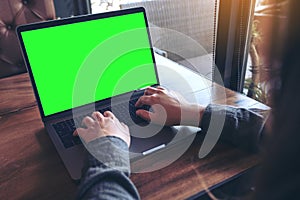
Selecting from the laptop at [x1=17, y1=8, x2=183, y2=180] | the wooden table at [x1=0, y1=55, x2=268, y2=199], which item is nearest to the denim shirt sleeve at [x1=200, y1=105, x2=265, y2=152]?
the wooden table at [x1=0, y1=55, x2=268, y2=199]

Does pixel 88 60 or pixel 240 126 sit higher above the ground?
pixel 88 60

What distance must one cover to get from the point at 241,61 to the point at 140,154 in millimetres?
630

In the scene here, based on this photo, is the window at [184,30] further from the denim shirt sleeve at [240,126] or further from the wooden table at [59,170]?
the wooden table at [59,170]

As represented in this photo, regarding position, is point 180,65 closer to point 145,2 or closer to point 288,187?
point 145,2

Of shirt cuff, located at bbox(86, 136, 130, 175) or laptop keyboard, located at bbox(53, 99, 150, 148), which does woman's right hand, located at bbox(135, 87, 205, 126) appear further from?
→ shirt cuff, located at bbox(86, 136, 130, 175)

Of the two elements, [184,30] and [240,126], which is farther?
[184,30]

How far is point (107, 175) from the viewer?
0.55 m

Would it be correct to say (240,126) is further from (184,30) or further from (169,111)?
(184,30)

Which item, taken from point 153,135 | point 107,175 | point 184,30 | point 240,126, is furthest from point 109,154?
point 184,30

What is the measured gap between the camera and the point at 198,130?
2.54ft

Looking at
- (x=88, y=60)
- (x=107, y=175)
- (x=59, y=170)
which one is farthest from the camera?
(x=88, y=60)

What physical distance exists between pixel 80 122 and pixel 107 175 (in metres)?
0.29

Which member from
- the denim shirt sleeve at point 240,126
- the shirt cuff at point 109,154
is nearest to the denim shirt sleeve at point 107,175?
the shirt cuff at point 109,154

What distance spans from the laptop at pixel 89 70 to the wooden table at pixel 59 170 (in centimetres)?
5
